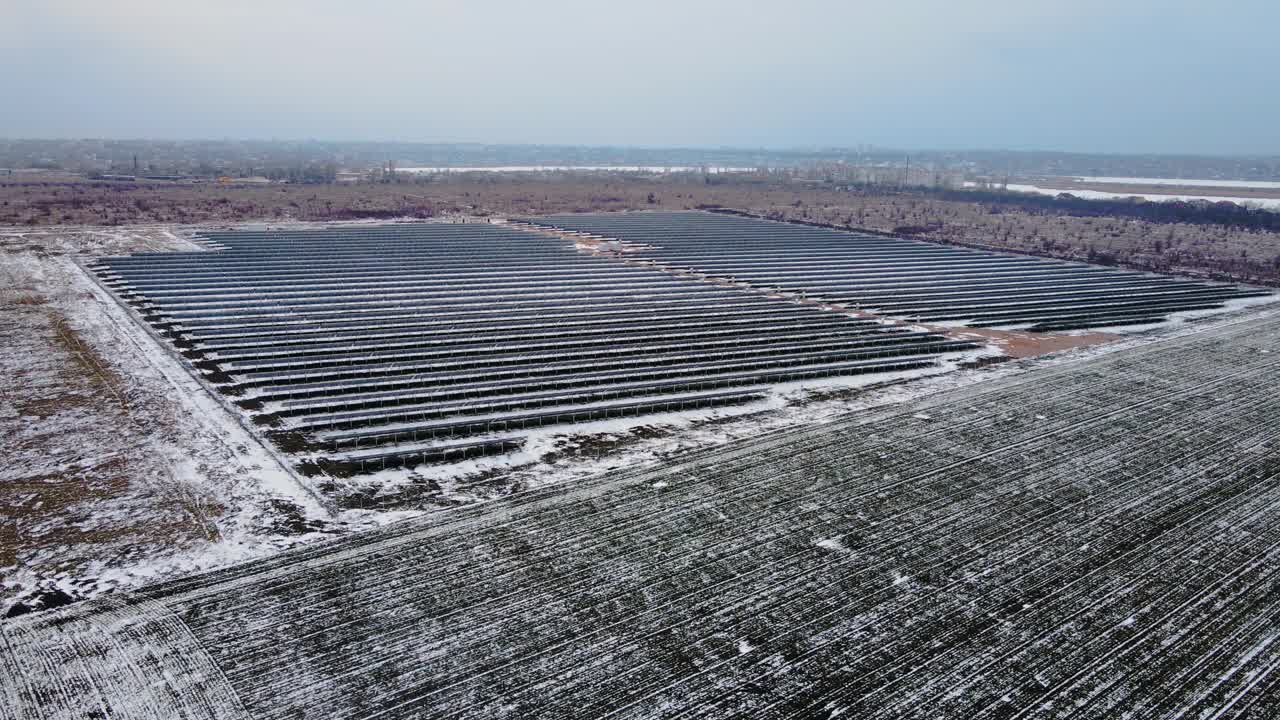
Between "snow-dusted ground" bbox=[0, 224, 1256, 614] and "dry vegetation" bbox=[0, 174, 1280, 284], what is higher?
"dry vegetation" bbox=[0, 174, 1280, 284]

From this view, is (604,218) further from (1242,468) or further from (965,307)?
(1242,468)

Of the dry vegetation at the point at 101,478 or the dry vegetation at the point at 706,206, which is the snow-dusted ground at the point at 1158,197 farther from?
the dry vegetation at the point at 101,478

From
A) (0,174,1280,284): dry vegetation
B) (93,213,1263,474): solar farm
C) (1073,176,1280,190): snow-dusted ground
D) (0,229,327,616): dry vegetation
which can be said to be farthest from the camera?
(1073,176,1280,190): snow-dusted ground

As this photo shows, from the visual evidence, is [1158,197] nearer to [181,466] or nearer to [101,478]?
[181,466]

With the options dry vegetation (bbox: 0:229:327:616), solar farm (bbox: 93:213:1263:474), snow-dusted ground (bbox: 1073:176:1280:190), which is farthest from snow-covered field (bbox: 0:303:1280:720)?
snow-dusted ground (bbox: 1073:176:1280:190)

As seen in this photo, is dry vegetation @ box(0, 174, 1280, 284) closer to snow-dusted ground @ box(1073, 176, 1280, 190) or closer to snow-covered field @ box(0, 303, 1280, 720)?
snow-covered field @ box(0, 303, 1280, 720)

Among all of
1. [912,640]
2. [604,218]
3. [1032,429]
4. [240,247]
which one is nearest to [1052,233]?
[604,218]

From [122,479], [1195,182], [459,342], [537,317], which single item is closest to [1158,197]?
[1195,182]
